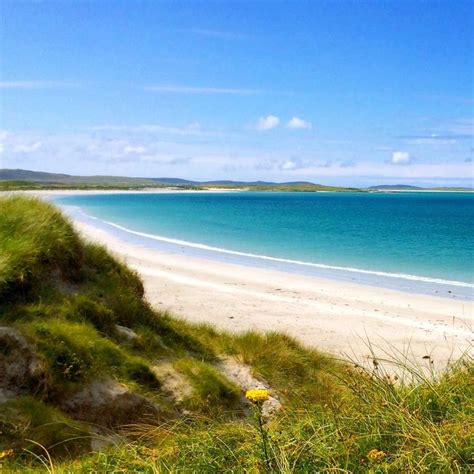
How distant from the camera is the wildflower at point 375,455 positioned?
332 cm

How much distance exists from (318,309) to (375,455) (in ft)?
51.6

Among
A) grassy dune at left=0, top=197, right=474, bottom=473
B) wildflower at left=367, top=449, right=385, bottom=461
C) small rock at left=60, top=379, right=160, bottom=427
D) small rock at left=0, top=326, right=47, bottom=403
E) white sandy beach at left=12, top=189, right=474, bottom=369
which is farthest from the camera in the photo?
white sandy beach at left=12, top=189, right=474, bottom=369

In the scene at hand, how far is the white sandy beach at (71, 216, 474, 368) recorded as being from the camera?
14625mm

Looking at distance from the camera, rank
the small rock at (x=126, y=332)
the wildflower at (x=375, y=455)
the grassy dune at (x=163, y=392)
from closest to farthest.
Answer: the wildflower at (x=375, y=455)
the grassy dune at (x=163, y=392)
the small rock at (x=126, y=332)

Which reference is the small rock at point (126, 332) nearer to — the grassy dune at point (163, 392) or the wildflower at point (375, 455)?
the grassy dune at point (163, 392)

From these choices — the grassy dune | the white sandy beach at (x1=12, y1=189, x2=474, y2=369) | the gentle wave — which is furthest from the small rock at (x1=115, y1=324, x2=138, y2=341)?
the gentle wave

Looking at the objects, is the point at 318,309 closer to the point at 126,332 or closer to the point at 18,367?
the point at 126,332

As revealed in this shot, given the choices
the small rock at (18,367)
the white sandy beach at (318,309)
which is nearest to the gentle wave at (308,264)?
the white sandy beach at (318,309)

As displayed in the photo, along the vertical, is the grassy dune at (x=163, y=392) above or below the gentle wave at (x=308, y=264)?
above

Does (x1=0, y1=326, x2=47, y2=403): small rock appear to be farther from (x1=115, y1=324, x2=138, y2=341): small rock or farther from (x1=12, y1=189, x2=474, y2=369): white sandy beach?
(x1=12, y1=189, x2=474, y2=369): white sandy beach

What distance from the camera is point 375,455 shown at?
10.9ft

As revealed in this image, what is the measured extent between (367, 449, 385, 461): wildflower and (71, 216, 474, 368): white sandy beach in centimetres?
849

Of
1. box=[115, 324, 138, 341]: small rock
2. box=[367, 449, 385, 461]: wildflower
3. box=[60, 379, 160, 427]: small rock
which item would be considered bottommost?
box=[60, 379, 160, 427]: small rock

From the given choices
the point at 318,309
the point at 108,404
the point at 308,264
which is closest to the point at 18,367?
the point at 108,404
